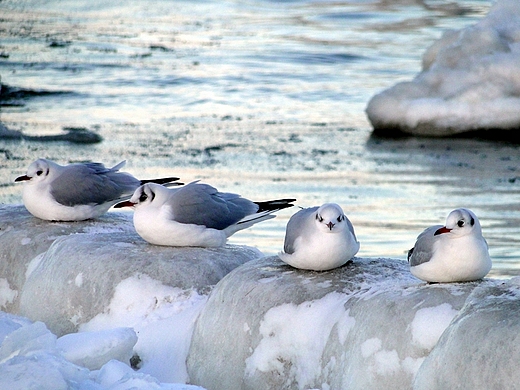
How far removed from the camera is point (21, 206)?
7273 millimetres

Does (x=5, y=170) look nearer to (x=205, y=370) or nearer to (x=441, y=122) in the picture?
(x=441, y=122)

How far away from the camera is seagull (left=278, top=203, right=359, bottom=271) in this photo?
508cm

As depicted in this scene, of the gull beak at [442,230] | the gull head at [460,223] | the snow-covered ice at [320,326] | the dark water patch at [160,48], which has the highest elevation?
the gull head at [460,223]

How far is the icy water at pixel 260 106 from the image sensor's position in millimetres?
9977

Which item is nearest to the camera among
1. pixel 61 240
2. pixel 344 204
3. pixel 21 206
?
pixel 61 240

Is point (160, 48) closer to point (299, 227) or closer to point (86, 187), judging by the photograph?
point (86, 187)

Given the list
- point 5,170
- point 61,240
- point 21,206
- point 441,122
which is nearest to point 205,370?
point 61,240

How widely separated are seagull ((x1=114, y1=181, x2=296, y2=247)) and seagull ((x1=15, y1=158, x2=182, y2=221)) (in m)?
0.62

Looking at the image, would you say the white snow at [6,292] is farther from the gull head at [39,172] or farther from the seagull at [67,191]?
the gull head at [39,172]

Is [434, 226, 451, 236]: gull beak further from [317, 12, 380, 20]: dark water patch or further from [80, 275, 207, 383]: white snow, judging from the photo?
[317, 12, 380, 20]: dark water patch

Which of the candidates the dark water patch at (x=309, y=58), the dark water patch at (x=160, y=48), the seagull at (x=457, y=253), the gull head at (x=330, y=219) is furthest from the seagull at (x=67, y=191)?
the dark water patch at (x=160, y=48)

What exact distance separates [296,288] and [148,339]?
2.94ft

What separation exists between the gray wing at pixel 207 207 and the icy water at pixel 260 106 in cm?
209

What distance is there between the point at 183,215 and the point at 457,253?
1.83m
